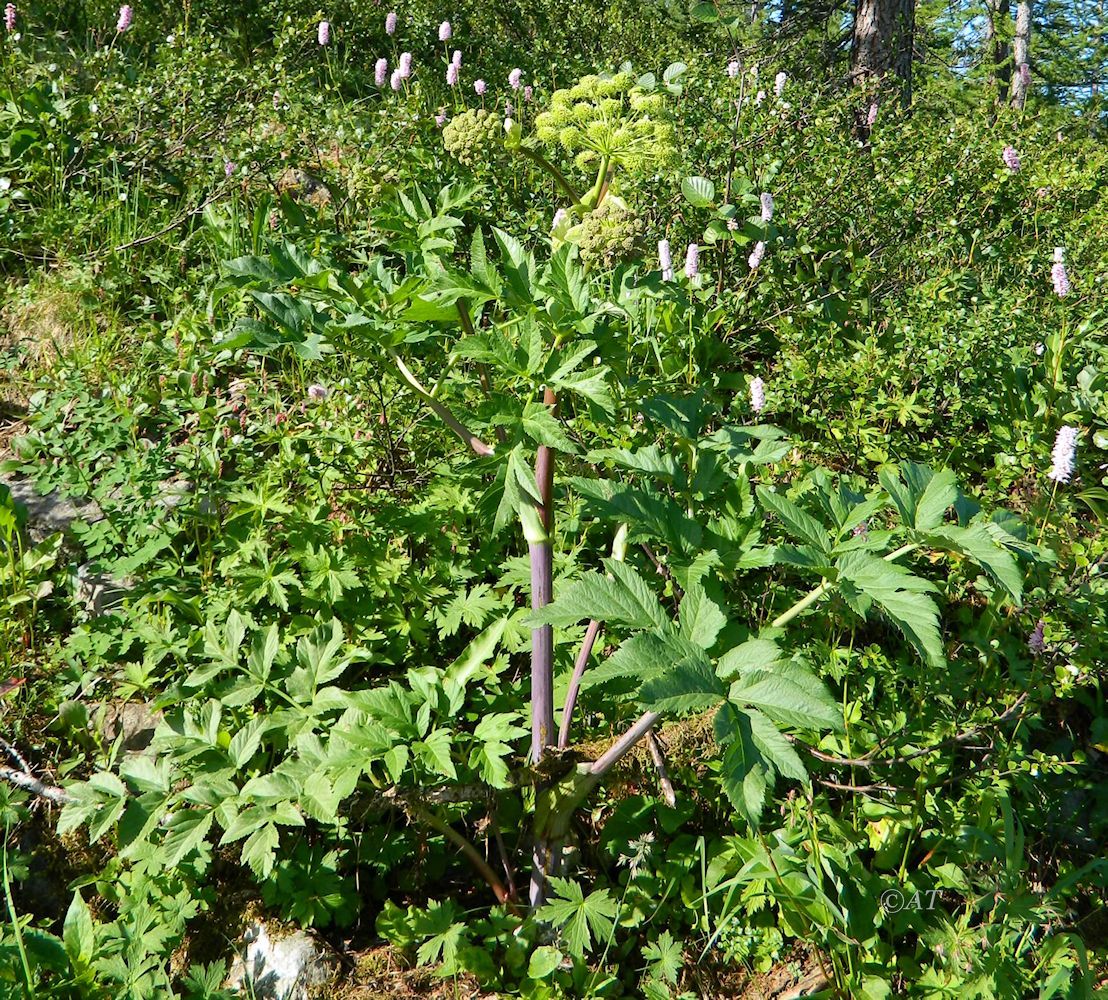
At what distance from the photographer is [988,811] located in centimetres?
233

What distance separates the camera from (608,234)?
1969 mm

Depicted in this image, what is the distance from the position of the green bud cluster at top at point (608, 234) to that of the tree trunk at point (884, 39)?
541 cm

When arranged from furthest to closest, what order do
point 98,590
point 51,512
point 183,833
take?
point 51,512 → point 98,590 → point 183,833

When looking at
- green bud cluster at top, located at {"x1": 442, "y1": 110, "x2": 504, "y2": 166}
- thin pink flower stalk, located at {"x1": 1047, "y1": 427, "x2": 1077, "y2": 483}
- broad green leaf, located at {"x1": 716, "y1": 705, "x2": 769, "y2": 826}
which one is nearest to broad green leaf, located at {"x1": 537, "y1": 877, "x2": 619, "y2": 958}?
broad green leaf, located at {"x1": 716, "y1": 705, "x2": 769, "y2": 826}

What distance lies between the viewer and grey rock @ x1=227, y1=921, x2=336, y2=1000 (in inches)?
83.9

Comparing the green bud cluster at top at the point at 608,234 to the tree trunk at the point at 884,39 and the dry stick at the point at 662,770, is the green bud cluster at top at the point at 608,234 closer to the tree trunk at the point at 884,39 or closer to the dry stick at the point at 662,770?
the dry stick at the point at 662,770

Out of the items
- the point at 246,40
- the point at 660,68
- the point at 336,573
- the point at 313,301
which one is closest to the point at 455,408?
the point at 313,301

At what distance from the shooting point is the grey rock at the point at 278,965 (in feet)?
6.99

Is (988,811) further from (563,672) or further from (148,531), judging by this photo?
(148,531)

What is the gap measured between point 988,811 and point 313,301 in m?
2.10

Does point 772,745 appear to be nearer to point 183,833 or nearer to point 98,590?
point 183,833

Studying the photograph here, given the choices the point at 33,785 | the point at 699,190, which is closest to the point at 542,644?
the point at 33,785

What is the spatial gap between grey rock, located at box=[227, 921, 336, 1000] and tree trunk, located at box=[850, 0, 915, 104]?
6.51 m

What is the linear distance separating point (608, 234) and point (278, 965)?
185cm
